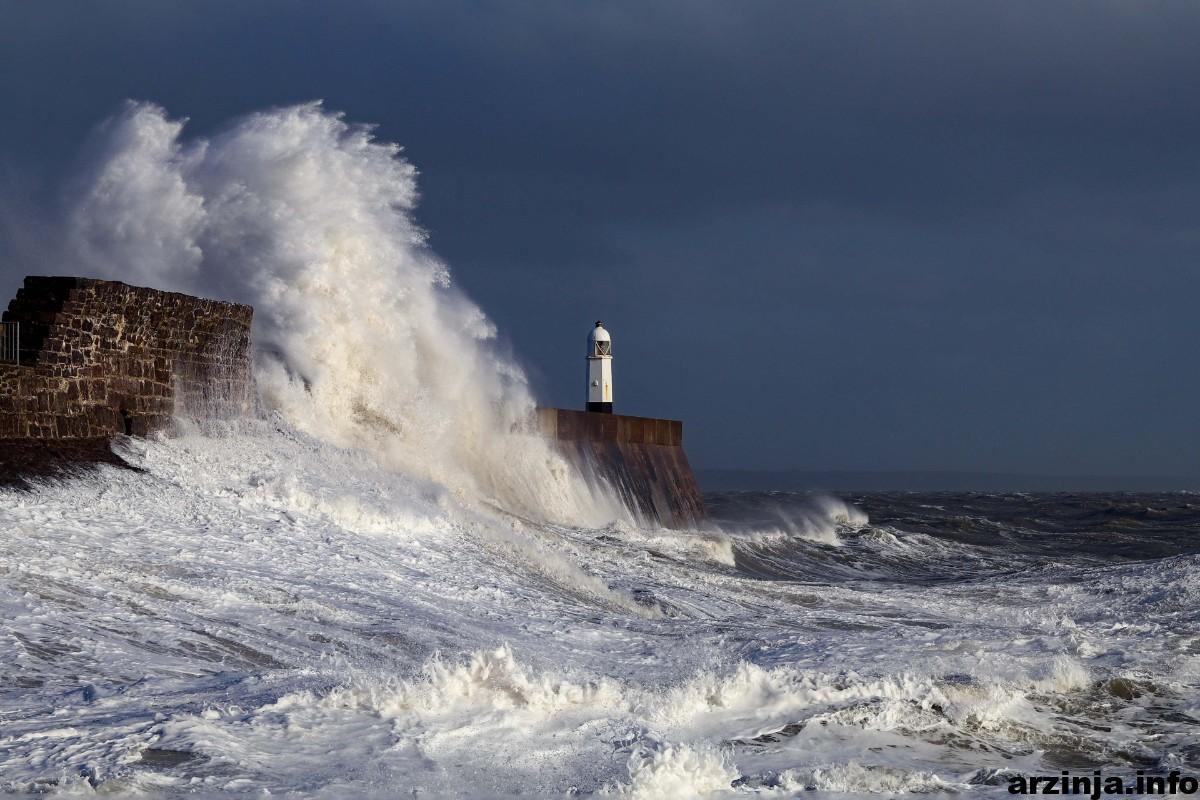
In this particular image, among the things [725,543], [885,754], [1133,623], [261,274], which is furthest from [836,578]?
[885,754]

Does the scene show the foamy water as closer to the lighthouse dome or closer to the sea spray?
the sea spray

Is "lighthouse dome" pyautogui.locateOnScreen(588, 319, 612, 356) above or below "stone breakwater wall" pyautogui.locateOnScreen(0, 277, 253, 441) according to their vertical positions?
above

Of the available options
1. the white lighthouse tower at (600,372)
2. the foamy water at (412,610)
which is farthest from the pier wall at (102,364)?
the white lighthouse tower at (600,372)

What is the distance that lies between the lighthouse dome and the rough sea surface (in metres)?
8.68

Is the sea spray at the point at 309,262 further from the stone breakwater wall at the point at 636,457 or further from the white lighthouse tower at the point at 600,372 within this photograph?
the white lighthouse tower at the point at 600,372

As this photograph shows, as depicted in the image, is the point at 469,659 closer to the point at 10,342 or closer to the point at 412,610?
the point at 412,610

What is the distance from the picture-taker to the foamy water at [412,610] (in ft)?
13.0

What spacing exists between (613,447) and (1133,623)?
854 cm

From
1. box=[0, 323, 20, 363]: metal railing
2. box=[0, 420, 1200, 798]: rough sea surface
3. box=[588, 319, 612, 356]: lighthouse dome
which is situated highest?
box=[588, 319, 612, 356]: lighthouse dome

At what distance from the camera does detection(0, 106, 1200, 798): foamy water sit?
3.97m

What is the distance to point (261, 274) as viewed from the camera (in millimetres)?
10539

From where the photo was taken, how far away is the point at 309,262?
1077 centimetres

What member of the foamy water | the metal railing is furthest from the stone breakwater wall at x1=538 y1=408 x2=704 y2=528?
the metal railing

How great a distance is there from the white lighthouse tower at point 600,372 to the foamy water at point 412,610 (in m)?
4.51
